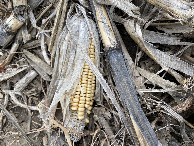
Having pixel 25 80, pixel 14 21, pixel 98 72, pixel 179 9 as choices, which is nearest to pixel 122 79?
pixel 98 72

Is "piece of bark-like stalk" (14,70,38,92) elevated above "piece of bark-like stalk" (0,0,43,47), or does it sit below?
below

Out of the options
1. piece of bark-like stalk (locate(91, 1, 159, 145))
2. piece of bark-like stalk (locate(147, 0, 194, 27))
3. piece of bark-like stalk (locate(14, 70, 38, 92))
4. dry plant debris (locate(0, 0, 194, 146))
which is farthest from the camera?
piece of bark-like stalk (locate(14, 70, 38, 92))

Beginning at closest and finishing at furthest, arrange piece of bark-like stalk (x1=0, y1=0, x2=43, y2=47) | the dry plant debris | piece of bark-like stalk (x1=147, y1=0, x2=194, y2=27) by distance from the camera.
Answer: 1. piece of bark-like stalk (x1=147, y1=0, x2=194, y2=27)
2. the dry plant debris
3. piece of bark-like stalk (x1=0, y1=0, x2=43, y2=47)

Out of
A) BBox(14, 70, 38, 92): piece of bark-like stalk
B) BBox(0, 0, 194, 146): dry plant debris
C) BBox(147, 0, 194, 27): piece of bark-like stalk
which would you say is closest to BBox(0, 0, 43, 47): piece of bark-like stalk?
BBox(0, 0, 194, 146): dry plant debris

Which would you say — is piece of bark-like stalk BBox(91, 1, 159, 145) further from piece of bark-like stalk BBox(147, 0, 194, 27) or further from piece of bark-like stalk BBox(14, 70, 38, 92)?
piece of bark-like stalk BBox(14, 70, 38, 92)

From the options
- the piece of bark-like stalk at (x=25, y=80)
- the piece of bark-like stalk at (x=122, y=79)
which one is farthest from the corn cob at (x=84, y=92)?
the piece of bark-like stalk at (x=25, y=80)

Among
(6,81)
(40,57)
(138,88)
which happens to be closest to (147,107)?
(138,88)

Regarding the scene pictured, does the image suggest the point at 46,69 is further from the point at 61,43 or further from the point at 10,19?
the point at 10,19

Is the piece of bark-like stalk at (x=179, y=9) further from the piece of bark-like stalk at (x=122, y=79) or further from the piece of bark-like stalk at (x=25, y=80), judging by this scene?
the piece of bark-like stalk at (x=25, y=80)

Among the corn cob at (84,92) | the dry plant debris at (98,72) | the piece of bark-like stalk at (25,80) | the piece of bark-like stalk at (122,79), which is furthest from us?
the piece of bark-like stalk at (25,80)
